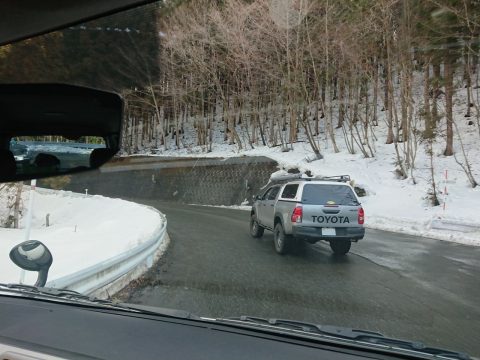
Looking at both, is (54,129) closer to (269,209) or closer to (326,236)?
(269,209)

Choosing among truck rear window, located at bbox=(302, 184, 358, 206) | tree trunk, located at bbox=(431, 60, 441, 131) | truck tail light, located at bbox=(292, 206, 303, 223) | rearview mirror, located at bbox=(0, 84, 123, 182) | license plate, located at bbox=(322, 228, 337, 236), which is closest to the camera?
rearview mirror, located at bbox=(0, 84, 123, 182)

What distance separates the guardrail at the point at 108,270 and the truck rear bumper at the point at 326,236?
1058 millimetres

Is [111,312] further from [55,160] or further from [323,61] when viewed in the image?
[323,61]

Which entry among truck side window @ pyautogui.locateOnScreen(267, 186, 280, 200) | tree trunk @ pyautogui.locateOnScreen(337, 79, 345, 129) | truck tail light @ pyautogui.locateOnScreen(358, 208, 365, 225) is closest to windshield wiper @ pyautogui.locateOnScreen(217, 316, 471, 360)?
truck tail light @ pyautogui.locateOnScreen(358, 208, 365, 225)

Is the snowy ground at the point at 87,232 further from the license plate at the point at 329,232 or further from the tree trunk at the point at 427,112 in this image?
the tree trunk at the point at 427,112

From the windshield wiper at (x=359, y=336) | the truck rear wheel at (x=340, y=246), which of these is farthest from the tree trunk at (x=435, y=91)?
the windshield wiper at (x=359, y=336)

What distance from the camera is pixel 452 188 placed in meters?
3.48

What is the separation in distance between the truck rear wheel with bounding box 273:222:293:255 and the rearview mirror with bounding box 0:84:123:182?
1.51 m

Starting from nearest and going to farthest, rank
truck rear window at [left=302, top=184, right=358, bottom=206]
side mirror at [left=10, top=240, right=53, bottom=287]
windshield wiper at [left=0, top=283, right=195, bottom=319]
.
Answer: windshield wiper at [left=0, top=283, right=195, bottom=319]
side mirror at [left=10, top=240, right=53, bottom=287]
truck rear window at [left=302, top=184, right=358, bottom=206]

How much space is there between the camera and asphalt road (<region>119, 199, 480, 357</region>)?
2920 mm

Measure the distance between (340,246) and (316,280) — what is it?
324 mm

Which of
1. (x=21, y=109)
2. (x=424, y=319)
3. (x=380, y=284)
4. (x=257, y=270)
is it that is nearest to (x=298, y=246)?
(x=257, y=270)

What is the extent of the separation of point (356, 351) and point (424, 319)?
0.93m

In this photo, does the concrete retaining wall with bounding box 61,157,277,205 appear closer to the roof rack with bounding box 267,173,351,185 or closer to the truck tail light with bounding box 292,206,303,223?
the roof rack with bounding box 267,173,351,185
